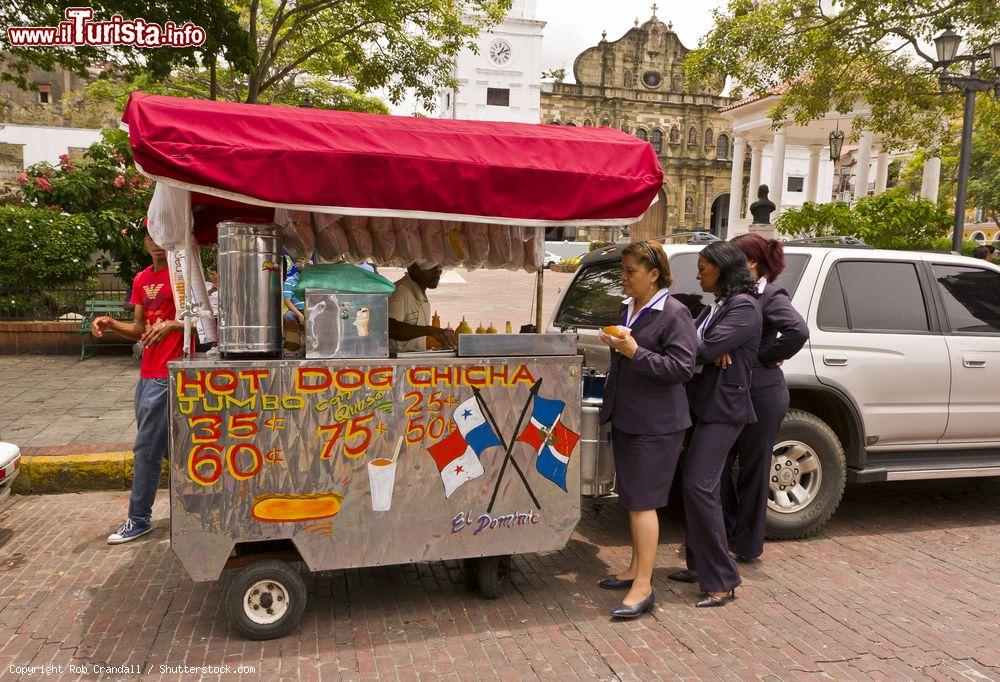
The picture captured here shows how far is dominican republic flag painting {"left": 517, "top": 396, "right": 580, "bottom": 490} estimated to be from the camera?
12.2 ft

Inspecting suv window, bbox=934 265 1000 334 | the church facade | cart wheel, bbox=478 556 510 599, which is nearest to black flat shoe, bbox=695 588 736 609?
cart wheel, bbox=478 556 510 599

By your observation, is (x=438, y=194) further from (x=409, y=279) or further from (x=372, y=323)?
(x=409, y=279)

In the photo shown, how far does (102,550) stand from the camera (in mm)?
4484

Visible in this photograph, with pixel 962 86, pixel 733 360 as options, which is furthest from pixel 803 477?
pixel 962 86

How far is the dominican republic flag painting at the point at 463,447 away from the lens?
358 centimetres

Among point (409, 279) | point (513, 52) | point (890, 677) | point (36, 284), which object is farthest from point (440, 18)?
point (513, 52)

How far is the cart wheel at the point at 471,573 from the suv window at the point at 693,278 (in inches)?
85.4

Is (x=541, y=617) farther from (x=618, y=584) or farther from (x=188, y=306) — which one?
(x=188, y=306)

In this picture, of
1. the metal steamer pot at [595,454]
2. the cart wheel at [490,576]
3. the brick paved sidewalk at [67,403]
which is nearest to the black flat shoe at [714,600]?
the metal steamer pot at [595,454]

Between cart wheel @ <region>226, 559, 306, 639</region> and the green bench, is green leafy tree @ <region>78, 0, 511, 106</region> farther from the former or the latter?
cart wheel @ <region>226, 559, 306, 639</region>

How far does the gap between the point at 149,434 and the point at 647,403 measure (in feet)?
9.96

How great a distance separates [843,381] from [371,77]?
12.5 metres

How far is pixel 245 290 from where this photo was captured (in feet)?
11.1

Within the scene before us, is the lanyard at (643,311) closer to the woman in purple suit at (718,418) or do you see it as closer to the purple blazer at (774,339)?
the woman in purple suit at (718,418)
